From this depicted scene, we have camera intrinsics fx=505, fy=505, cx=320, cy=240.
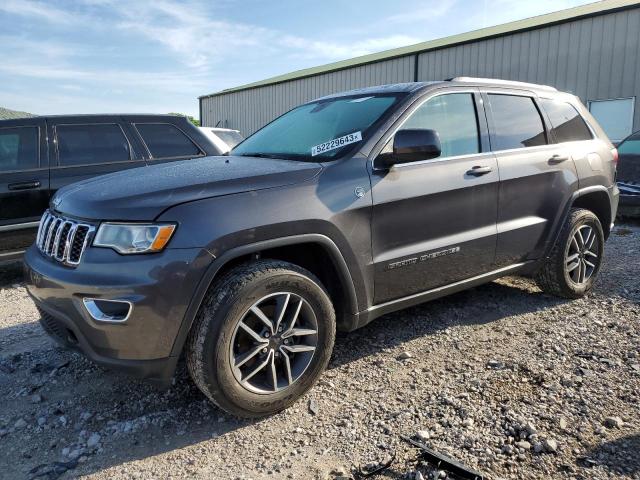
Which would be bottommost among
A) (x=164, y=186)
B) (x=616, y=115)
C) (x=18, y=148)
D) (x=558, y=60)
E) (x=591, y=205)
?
(x=591, y=205)

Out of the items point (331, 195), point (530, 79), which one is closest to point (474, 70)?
point (530, 79)

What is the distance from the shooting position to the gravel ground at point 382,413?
7.51ft

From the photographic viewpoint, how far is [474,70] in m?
15.3

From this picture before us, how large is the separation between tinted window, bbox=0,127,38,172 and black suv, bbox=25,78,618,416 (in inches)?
101

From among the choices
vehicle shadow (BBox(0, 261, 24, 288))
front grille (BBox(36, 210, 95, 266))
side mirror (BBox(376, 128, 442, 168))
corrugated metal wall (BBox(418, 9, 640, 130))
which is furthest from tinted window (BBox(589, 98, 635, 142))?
front grille (BBox(36, 210, 95, 266))

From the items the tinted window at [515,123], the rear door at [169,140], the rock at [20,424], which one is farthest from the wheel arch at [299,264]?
the rear door at [169,140]

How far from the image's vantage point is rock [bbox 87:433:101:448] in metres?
2.47

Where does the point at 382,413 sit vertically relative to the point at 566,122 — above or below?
below

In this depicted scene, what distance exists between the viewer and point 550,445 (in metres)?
2.32

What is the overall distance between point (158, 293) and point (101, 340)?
1.20 ft

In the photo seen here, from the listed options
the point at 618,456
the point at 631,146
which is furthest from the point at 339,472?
the point at 631,146

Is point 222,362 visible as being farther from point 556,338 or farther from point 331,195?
point 556,338

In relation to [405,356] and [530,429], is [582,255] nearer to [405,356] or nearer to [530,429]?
[405,356]

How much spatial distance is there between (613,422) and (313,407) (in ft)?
4.96
